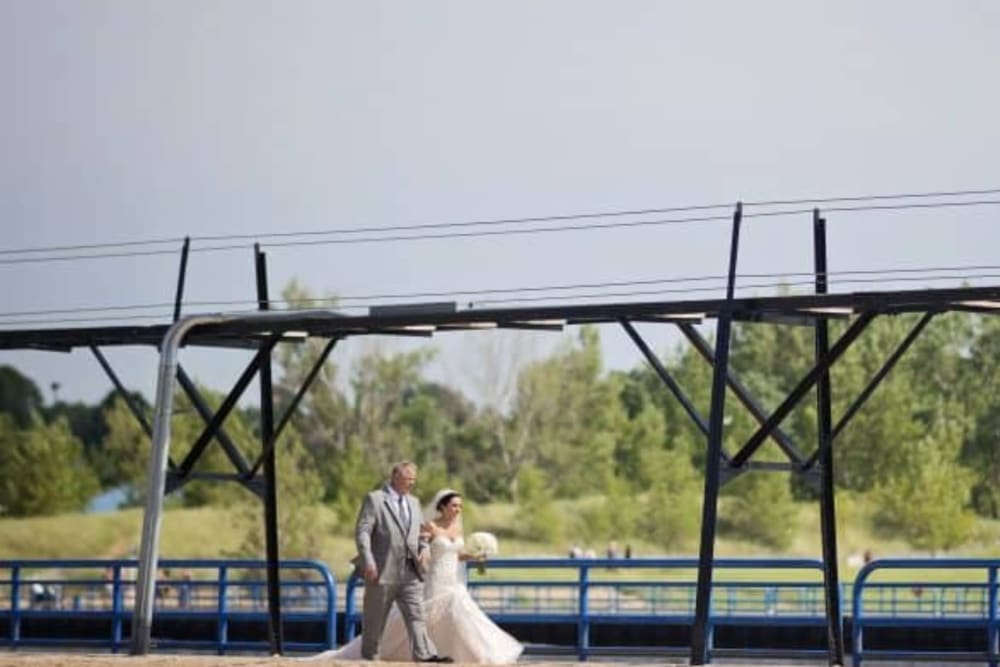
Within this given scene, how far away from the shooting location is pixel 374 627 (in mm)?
22875

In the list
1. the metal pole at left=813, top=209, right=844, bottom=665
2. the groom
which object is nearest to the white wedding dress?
the groom

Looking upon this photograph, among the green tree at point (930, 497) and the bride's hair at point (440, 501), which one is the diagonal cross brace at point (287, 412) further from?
the green tree at point (930, 497)

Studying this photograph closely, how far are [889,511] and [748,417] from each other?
18.9 feet

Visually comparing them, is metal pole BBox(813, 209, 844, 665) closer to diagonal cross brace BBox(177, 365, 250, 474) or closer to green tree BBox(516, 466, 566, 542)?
diagonal cross brace BBox(177, 365, 250, 474)

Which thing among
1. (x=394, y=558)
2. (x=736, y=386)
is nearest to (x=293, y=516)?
(x=736, y=386)

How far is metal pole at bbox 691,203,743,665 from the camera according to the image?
23.3 m

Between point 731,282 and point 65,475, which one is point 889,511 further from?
point 731,282

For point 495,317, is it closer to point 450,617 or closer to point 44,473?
point 450,617

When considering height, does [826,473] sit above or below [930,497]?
below

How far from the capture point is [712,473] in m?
23.6

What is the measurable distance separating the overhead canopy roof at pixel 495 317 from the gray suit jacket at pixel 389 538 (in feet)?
9.87

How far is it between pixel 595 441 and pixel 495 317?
61.4 metres

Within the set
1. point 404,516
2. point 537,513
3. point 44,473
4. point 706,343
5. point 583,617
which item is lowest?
point 583,617

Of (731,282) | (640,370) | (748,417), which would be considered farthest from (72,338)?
(640,370)
